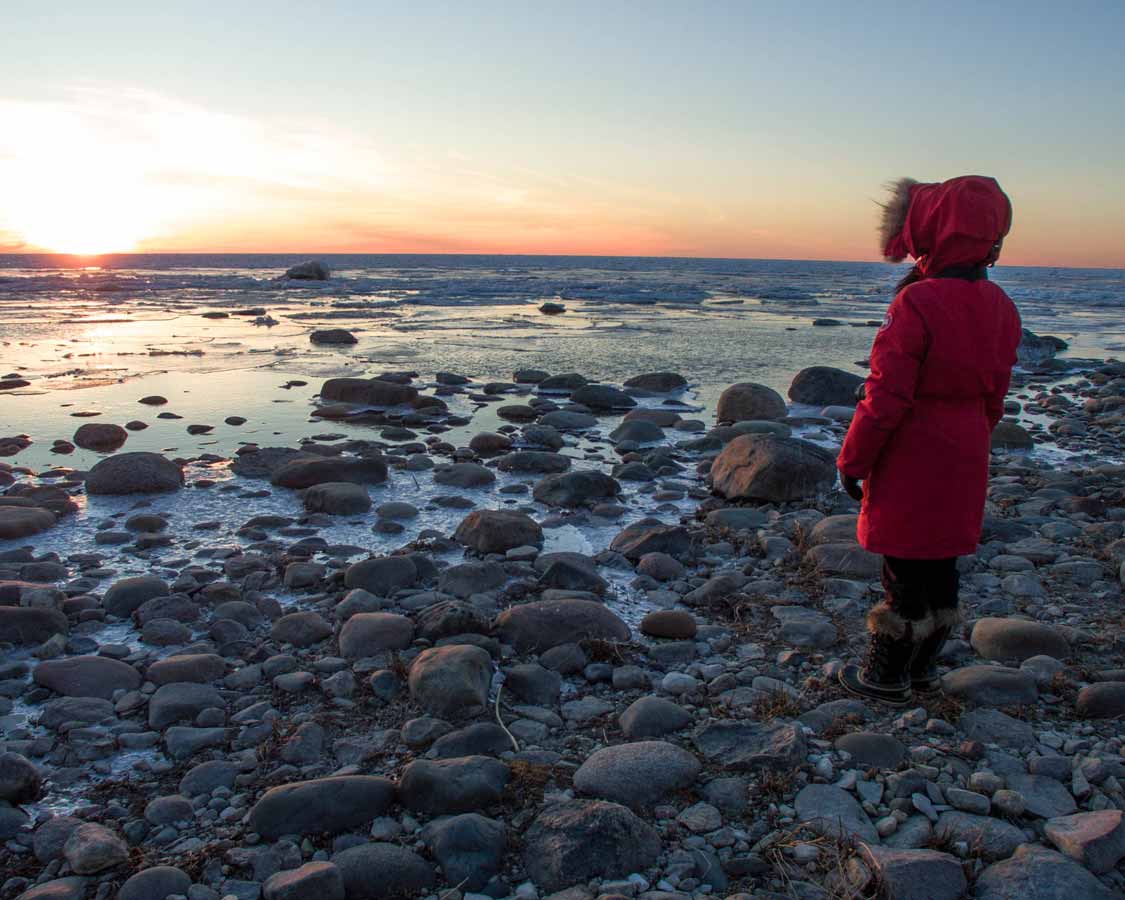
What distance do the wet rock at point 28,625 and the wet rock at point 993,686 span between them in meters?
4.58

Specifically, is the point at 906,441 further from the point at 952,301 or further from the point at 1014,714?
the point at 1014,714

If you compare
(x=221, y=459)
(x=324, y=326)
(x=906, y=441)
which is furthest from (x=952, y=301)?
(x=324, y=326)

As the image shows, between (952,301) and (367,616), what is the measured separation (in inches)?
129

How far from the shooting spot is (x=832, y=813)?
3035 millimetres

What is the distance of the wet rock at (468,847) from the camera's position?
9.04 ft

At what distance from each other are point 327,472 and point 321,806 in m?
4.80

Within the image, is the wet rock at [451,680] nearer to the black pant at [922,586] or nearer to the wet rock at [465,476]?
the black pant at [922,586]

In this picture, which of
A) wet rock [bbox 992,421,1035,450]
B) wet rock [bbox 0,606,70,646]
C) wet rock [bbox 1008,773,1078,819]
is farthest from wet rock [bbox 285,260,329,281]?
wet rock [bbox 1008,773,1078,819]

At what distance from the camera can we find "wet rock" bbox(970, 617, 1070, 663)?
423 centimetres

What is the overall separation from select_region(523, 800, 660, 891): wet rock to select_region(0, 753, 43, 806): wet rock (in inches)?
74.5

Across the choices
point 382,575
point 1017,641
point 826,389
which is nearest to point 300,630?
point 382,575

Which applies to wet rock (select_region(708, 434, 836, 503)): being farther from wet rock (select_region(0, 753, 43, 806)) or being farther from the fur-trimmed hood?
wet rock (select_region(0, 753, 43, 806))

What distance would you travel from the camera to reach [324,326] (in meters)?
22.7

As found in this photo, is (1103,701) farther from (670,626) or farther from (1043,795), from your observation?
(670,626)
